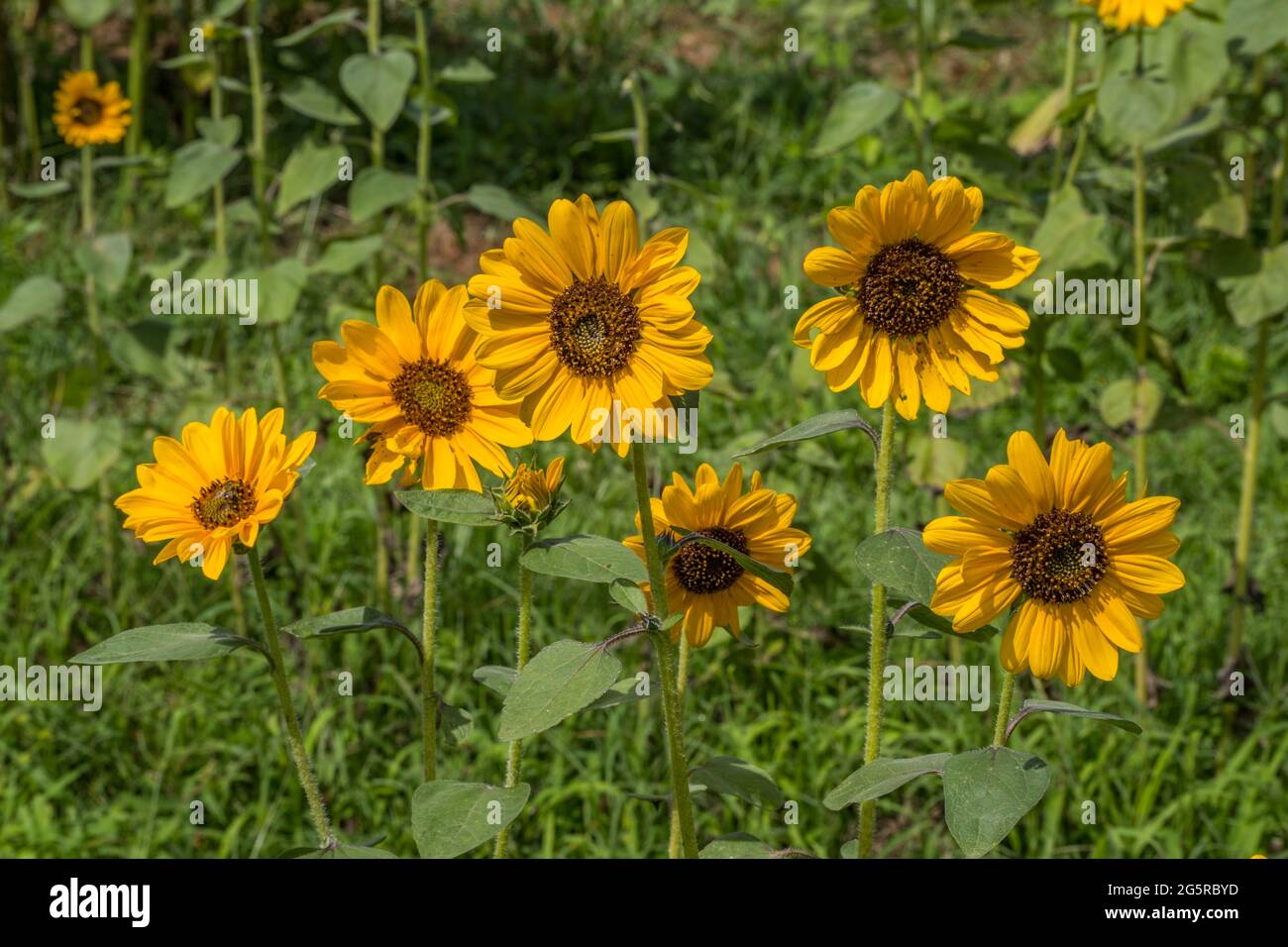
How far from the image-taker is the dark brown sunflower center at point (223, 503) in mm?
1672

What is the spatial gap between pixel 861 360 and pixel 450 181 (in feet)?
12.2

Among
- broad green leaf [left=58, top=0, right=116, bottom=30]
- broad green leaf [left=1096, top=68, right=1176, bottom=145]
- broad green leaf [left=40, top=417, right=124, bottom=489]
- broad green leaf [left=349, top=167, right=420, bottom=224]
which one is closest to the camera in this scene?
broad green leaf [left=1096, top=68, right=1176, bottom=145]

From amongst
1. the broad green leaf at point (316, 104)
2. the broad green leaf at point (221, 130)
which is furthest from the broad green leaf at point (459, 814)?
the broad green leaf at point (221, 130)

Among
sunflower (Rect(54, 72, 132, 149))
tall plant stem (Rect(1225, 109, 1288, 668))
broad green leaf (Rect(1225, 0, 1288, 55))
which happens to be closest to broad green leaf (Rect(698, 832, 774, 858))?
tall plant stem (Rect(1225, 109, 1288, 668))

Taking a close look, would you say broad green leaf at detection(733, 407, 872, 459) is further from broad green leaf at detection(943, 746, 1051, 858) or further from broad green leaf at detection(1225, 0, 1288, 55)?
broad green leaf at detection(1225, 0, 1288, 55)

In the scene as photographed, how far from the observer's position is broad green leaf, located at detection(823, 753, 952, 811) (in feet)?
5.15

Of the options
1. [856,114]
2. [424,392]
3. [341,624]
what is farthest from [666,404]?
[856,114]

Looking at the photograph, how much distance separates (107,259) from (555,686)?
2.02 metres

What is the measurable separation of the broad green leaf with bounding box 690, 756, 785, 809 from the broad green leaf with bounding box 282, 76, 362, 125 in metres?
1.75

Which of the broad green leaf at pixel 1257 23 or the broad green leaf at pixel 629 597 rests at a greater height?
the broad green leaf at pixel 1257 23

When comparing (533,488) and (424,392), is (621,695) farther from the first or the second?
(424,392)

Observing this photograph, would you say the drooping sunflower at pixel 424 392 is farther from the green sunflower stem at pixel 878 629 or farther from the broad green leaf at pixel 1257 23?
the broad green leaf at pixel 1257 23

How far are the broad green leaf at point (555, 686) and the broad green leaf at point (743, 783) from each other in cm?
33
